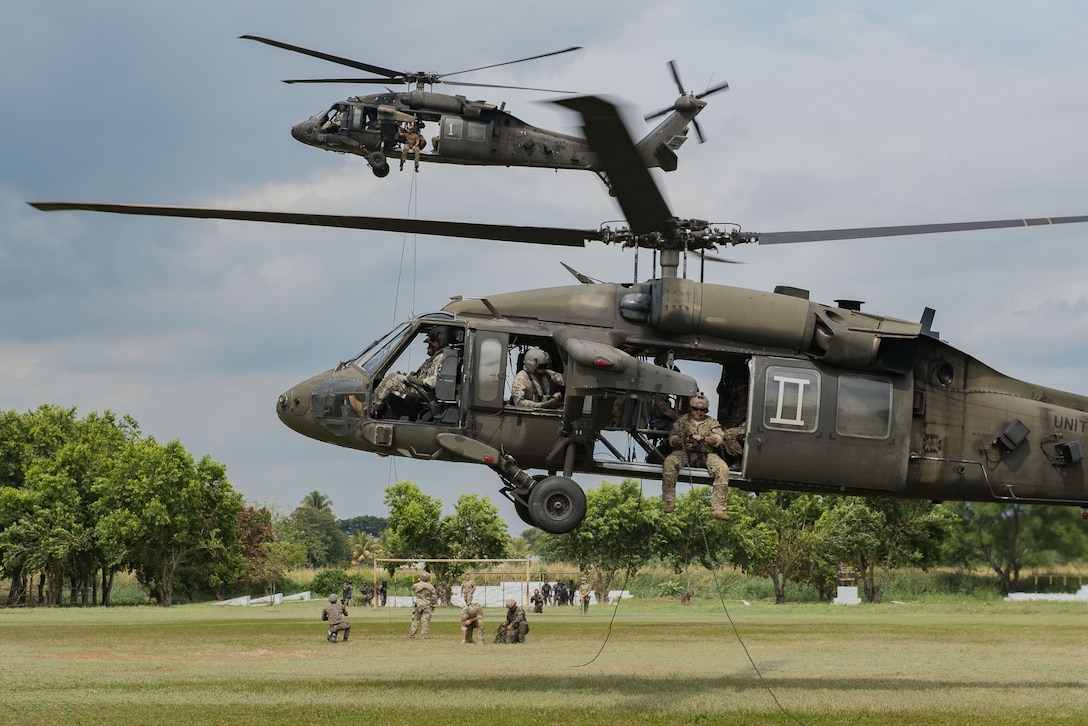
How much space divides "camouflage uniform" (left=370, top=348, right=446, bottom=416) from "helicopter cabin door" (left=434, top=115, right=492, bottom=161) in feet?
55.1

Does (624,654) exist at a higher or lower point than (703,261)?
lower

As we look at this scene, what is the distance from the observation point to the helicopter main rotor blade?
43.0 feet

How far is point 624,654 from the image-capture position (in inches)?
965

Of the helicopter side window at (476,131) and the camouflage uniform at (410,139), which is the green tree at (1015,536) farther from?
the camouflage uniform at (410,139)

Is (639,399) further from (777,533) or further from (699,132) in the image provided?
(777,533)

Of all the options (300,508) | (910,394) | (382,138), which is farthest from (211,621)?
(300,508)

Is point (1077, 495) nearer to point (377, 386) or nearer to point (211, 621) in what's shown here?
point (377, 386)

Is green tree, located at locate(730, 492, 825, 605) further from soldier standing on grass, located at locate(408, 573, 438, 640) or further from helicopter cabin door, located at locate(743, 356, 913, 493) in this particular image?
helicopter cabin door, located at locate(743, 356, 913, 493)

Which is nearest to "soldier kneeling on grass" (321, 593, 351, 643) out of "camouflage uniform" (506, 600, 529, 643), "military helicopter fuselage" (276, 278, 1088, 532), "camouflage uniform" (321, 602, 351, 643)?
"camouflage uniform" (321, 602, 351, 643)

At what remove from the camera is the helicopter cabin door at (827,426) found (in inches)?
567

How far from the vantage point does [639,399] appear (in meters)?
13.8

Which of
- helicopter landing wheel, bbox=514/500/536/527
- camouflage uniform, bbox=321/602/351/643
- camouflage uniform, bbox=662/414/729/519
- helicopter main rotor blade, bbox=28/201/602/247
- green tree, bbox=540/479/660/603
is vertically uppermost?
helicopter main rotor blade, bbox=28/201/602/247

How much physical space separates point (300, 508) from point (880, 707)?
149 m

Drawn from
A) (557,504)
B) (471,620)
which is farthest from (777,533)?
(557,504)
